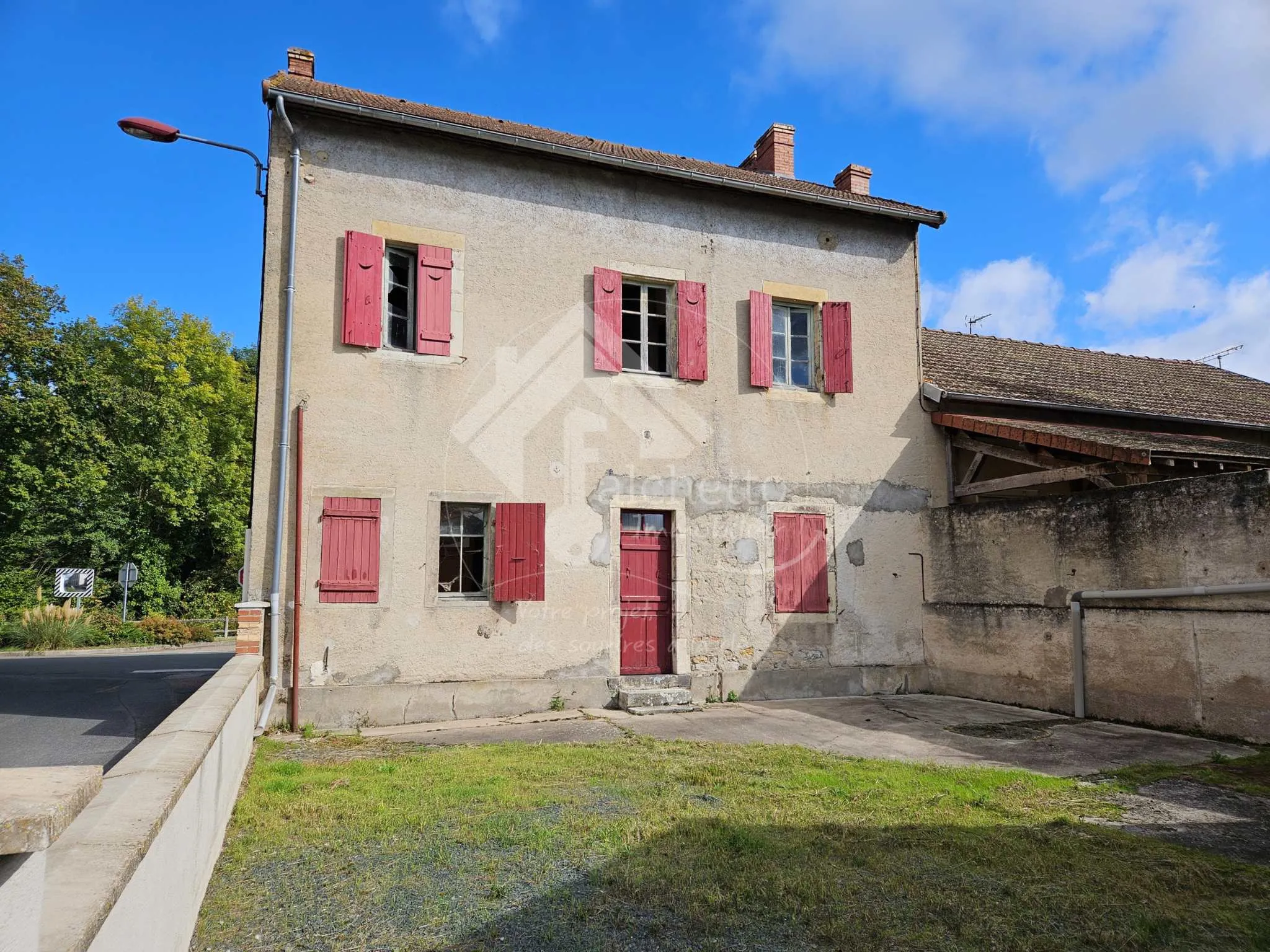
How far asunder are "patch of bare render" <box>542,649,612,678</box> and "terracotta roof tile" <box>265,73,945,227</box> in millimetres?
5702

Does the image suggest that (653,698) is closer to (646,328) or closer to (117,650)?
(646,328)

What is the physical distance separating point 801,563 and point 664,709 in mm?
2509

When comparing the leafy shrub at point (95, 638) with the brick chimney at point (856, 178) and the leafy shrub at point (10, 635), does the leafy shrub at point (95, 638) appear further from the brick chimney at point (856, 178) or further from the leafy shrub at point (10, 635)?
the brick chimney at point (856, 178)

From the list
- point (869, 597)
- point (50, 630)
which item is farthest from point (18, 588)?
point (869, 597)

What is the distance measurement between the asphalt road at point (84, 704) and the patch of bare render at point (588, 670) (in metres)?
3.71

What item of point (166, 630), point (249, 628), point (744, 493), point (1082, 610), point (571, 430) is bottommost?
point (166, 630)

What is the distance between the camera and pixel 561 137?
9820 millimetres

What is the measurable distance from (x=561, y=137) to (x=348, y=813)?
322 inches

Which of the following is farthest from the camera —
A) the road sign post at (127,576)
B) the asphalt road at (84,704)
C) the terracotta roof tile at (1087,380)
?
the road sign post at (127,576)

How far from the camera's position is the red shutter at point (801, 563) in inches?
374

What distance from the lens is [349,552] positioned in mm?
7785

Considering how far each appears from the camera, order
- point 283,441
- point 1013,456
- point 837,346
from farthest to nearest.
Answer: point 837,346, point 1013,456, point 283,441

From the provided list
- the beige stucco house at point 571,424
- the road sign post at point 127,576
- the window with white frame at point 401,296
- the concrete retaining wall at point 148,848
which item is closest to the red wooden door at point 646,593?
the beige stucco house at point 571,424

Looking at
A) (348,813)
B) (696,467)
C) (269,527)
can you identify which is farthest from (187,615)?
(348,813)
